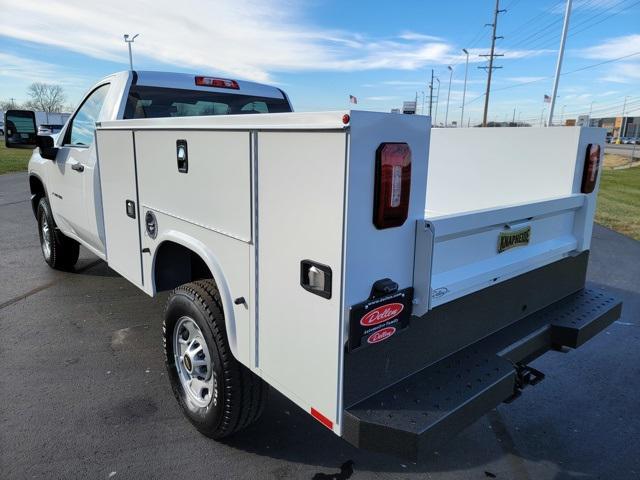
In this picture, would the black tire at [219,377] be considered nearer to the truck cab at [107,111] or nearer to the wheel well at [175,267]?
the wheel well at [175,267]

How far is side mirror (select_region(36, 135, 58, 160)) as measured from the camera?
459cm

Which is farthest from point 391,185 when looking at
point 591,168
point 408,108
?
point 591,168

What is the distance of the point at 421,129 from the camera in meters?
1.88

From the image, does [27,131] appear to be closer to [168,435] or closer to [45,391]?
[45,391]

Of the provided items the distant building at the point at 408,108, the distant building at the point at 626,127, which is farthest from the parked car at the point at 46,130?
the distant building at the point at 626,127

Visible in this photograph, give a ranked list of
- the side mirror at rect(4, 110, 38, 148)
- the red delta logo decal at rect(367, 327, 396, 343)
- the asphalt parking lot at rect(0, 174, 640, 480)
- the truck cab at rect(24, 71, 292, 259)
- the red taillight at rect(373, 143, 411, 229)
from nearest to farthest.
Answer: the red taillight at rect(373, 143, 411, 229) → the red delta logo decal at rect(367, 327, 396, 343) → the asphalt parking lot at rect(0, 174, 640, 480) → the truck cab at rect(24, 71, 292, 259) → the side mirror at rect(4, 110, 38, 148)

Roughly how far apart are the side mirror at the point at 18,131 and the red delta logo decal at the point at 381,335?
436cm

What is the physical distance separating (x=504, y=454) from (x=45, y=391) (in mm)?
2972

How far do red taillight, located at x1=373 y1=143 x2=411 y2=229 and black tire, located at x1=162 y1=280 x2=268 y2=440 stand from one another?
1.14 metres

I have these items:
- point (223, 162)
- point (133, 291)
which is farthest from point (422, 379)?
point (133, 291)

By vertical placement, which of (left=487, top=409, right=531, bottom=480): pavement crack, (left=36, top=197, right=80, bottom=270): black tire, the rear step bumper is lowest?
(left=487, top=409, right=531, bottom=480): pavement crack

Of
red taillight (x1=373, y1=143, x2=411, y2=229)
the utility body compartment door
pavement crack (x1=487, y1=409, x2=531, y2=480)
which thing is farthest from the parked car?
pavement crack (x1=487, y1=409, x2=531, y2=480)

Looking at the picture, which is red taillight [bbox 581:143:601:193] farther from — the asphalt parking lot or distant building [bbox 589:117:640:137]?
distant building [bbox 589:117:640:137]

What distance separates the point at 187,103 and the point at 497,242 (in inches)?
115
